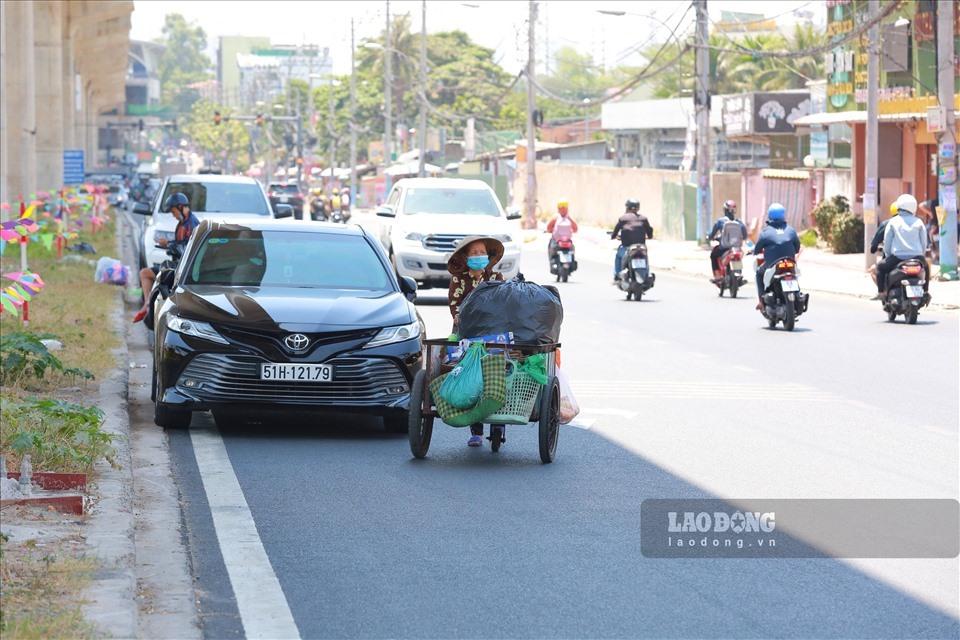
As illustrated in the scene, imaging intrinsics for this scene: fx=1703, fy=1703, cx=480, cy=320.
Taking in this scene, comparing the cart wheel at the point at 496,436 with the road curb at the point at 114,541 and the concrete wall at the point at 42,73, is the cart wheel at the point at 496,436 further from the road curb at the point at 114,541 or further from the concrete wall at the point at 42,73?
the concrete wall at the point at 42,73

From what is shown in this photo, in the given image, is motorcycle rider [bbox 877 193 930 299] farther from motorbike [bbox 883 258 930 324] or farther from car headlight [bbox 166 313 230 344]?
car headlight [bbox 166 313 230 344]

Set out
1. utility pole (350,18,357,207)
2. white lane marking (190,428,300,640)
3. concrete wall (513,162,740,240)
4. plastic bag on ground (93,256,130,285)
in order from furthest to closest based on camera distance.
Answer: utility pole (350,18,357,207), concrete wall (513,162,740,240), plastic bag on ground (93,256,130,285), white lane marking (190,428,300,640)

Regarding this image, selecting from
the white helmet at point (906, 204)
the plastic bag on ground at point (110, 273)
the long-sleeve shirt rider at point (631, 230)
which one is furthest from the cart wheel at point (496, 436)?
the long-sleeve shirt rider at point (631, 230)

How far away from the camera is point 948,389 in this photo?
15250 millimetres

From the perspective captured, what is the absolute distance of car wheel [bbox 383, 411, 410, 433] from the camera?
469 inches

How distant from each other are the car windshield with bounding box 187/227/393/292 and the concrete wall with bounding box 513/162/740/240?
41.7 m

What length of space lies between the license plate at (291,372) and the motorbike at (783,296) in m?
11.3

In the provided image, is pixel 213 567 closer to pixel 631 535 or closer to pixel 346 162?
pixel 631 535

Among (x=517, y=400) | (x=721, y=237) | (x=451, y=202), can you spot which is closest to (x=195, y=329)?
(x=517, y=400)

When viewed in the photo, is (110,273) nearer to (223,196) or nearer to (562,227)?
(223,196)

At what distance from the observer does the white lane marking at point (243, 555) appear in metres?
6.58

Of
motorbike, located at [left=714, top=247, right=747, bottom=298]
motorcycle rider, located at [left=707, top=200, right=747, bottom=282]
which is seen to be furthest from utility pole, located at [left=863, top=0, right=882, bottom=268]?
motorbike, located at [left=714, top=247, right=747, bottom=298]

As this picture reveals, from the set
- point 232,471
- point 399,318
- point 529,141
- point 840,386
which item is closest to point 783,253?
point 840,386

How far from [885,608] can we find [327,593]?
229 centimetres
